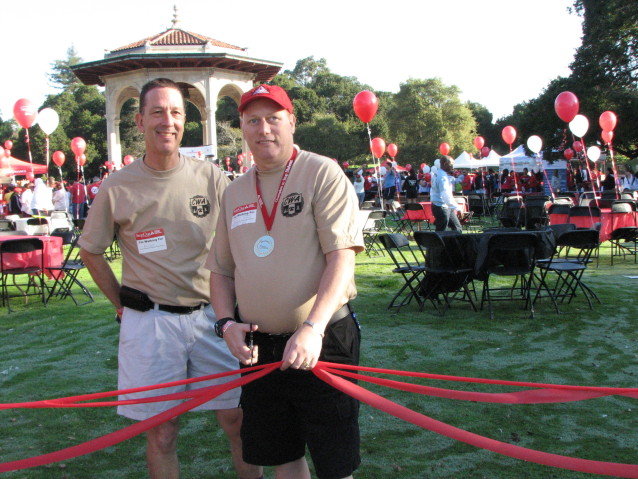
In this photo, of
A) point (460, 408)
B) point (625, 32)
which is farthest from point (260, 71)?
point (460, 408)

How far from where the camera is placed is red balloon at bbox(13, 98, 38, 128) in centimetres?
1711

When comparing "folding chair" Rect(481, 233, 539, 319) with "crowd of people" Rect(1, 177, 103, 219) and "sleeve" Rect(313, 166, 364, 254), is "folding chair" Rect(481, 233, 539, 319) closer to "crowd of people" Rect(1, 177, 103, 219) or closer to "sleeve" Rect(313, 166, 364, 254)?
"sleeve" Rect(313, 166, 364, 254)

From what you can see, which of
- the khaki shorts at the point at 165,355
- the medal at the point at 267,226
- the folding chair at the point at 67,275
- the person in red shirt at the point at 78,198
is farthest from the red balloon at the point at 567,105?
the person in red shirt at the point at 78,198

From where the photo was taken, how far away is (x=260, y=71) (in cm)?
3916

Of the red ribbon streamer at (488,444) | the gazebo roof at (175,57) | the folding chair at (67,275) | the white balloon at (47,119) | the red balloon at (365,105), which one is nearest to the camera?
the red ribbon streamer at (488,444)

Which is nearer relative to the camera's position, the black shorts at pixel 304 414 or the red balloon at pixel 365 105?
the black shorts at pixel 304 414

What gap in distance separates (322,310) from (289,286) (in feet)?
0.59

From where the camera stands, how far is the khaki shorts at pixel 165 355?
9.07ft

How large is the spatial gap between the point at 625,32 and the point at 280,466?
3952cm

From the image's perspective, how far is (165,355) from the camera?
9.16 ft

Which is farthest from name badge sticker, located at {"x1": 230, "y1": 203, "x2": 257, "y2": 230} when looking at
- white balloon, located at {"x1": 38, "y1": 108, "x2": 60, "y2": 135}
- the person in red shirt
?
the person in red shirt

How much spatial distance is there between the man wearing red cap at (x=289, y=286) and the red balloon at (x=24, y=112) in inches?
659

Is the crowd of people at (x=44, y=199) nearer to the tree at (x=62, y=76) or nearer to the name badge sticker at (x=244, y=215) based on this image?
the name badge sticker at (x=244, y=215)

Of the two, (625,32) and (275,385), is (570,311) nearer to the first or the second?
(275,385)
